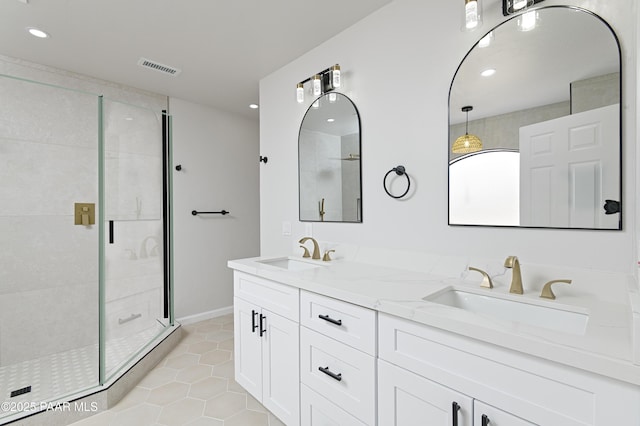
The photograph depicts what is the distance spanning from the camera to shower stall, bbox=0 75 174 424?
2.14m

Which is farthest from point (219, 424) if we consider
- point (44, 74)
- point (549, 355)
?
point (44, 74)

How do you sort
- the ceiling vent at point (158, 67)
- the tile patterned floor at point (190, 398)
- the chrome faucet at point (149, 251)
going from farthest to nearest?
the chrome faucet at point (149, 251)
the ceiling vent at point (158, 67)
the tile patterned floor at point (190, 398)

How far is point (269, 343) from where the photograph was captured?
1.72 m

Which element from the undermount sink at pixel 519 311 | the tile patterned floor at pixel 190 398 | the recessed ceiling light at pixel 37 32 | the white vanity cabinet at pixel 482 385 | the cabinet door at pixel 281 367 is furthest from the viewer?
the recessed ceiling light at pixel 37 32

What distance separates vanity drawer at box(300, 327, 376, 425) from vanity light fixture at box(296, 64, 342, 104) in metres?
1.60

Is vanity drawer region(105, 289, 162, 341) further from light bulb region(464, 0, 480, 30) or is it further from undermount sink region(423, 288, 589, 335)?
light bulb region(464, 0, 480, 30)

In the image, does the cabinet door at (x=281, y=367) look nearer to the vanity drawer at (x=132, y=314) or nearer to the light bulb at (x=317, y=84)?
the vanity drawer at (x=132, y=314)

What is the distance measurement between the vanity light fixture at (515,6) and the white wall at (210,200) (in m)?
3.08

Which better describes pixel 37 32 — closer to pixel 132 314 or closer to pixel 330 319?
pixel 132 314

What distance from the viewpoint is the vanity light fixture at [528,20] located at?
1.25 metres

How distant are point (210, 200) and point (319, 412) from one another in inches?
108

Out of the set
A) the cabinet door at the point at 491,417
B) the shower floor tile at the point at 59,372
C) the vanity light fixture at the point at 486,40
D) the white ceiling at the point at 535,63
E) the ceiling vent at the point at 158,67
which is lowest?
the shower floor tile at the point at 59,372

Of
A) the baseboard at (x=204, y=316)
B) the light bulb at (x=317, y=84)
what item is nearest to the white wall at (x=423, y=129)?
the light bulb at (x=317, y=84)

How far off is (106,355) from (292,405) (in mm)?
1442
